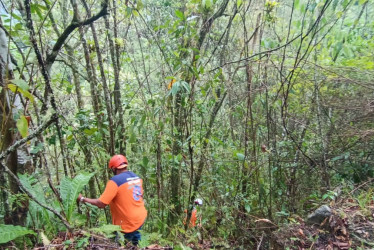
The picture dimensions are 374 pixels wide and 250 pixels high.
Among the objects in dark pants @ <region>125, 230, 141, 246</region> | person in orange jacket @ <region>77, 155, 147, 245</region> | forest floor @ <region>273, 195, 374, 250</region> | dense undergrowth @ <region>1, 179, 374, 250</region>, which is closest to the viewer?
dense undergrowth @ <region>1, 179, 374, 250</region>

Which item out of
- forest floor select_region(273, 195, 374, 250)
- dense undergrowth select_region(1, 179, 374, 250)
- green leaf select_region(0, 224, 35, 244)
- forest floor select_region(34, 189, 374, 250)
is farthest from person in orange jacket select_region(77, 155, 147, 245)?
forest floor select_region(273, 195, 374, 250)

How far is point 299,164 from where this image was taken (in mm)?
4207

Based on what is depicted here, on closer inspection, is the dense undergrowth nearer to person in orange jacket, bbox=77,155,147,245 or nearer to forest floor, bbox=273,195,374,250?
forest floor, bbox=273,195,374,250

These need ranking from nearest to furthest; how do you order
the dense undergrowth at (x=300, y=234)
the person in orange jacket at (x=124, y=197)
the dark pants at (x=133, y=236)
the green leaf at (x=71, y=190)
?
the dense undergrowth at (x=300, y=234) < the green leaf at (x=71, y=190) < the person in orange jacket at (x=124, y=197) < the dark pants at (x=133, y=236)

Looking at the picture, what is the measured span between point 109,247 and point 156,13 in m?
4.17

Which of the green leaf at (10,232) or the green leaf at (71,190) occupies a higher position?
the green leaf at (10,232)

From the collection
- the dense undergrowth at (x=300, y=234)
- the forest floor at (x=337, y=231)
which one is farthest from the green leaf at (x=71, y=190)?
the forest floor at (x=337, y=231)

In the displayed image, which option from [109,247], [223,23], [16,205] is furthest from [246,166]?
[223,23]

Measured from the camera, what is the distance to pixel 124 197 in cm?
379

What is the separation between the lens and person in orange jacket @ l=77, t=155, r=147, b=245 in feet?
12.2

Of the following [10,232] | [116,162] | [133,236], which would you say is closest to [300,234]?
[133,236]

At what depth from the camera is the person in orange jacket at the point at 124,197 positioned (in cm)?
371

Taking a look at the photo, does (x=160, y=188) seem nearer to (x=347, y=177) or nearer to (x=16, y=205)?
(x=16, y=205)

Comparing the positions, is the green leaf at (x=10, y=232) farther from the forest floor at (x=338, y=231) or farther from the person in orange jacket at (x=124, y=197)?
the forest floor at (x=338, y=231)
